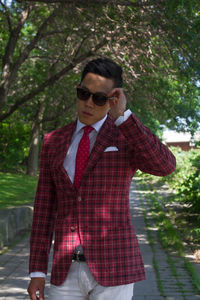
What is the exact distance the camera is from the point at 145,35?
8969 millimetres

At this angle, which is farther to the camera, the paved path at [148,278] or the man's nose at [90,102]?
the paved path at [148,278]

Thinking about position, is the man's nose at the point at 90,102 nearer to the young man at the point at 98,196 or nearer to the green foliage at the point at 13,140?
the young man at the point at 98,196

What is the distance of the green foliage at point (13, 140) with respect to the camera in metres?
25.8

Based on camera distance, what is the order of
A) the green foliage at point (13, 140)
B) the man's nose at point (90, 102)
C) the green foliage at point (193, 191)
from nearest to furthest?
the man's nose at point (90, 102) → the green foliage at point (193, 191) → the green foliage at point (13, 140)

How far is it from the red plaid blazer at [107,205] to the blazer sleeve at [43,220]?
4 cm

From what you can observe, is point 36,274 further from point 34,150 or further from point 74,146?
point 34,150

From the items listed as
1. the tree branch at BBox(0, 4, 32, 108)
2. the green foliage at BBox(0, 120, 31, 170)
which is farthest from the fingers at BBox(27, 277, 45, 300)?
the green foliage at BBox(0, 120, 31, 170)

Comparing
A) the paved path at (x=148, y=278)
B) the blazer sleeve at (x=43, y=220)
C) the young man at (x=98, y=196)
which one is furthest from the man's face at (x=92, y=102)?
the paved path at (x=148, y=278)

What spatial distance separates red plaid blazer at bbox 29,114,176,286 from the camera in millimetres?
2346

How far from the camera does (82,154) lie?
8.22ft

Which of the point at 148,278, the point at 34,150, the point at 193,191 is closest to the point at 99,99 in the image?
the point at 148,278

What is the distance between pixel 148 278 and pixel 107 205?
13.8 ft

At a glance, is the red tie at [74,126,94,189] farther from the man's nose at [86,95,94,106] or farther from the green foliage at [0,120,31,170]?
the green foliage at [0,120,31,170]

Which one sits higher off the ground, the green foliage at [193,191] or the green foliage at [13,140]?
the green foliage at [13,140]
